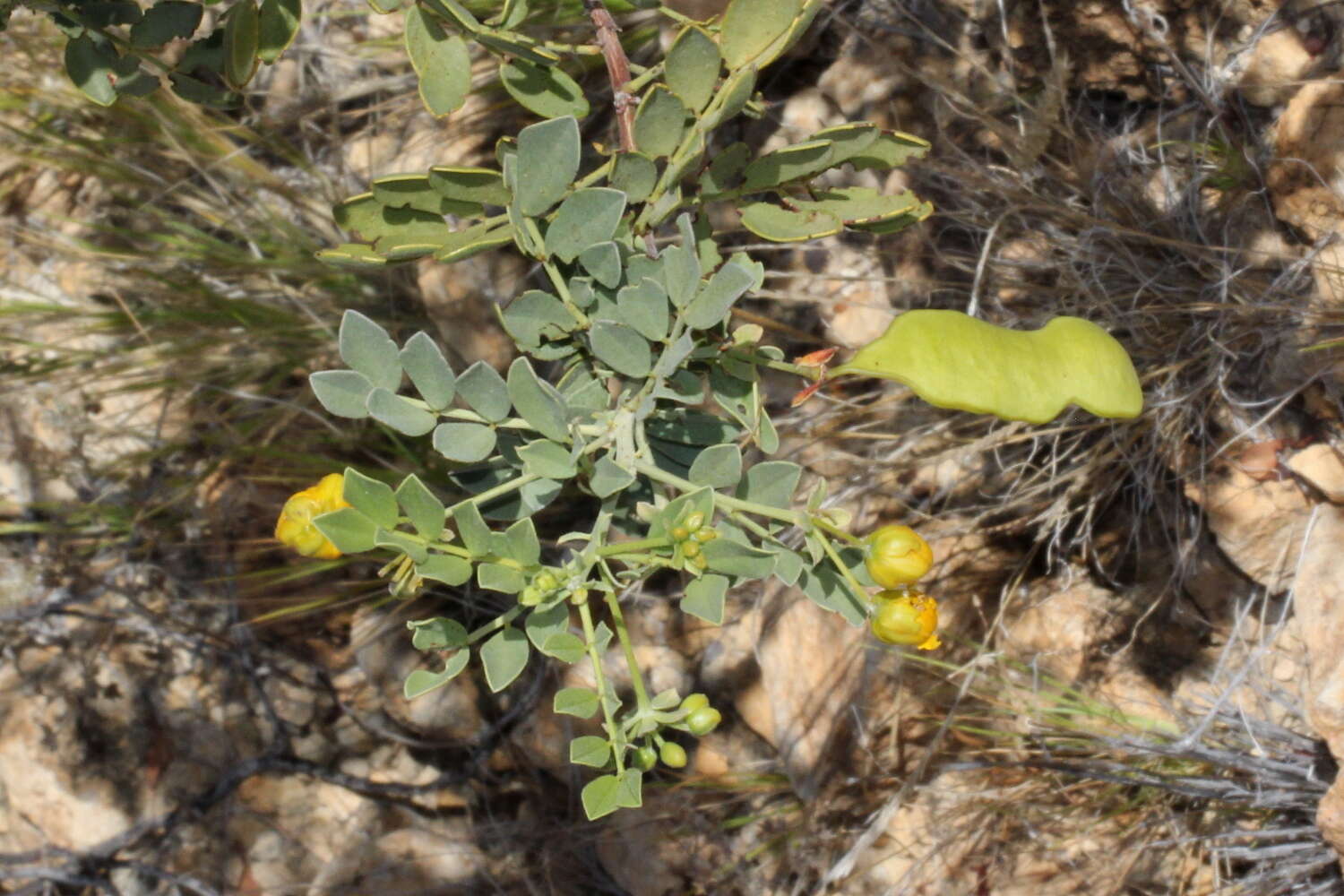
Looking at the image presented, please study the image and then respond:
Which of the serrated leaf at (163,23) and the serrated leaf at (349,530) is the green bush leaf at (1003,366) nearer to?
the serrated leaf at (349,530)

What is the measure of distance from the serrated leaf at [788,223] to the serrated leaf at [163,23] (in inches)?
25.6

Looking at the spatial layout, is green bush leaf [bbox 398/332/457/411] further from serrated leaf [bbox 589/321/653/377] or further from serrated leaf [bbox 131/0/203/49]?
serrated leaf [bbox 131/0/203/49]

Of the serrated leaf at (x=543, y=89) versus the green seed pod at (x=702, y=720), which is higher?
the serrated leaf at (x=543, y=89)

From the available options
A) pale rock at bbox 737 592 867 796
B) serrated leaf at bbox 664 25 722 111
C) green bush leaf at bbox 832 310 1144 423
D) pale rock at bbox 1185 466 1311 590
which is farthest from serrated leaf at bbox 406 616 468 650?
pale rock at bbox 1185 466 1311 590

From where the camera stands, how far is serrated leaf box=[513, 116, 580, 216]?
1065mm

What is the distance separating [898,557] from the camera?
1.09m

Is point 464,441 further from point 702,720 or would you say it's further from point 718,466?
point 702,720

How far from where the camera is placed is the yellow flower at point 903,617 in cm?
112

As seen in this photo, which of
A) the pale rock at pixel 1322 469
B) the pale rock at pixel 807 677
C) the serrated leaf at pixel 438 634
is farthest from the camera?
the pale rock at pixel 807 677

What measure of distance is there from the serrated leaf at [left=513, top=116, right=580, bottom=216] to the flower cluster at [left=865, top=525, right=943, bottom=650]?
462mm

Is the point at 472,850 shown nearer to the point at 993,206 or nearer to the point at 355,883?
the point at 355,883

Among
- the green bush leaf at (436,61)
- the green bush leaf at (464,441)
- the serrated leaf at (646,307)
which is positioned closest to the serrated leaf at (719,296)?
the serrated leaf at (646,307)

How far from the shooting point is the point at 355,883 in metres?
2.64

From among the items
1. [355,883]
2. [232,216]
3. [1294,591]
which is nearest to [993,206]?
[1294,591]
